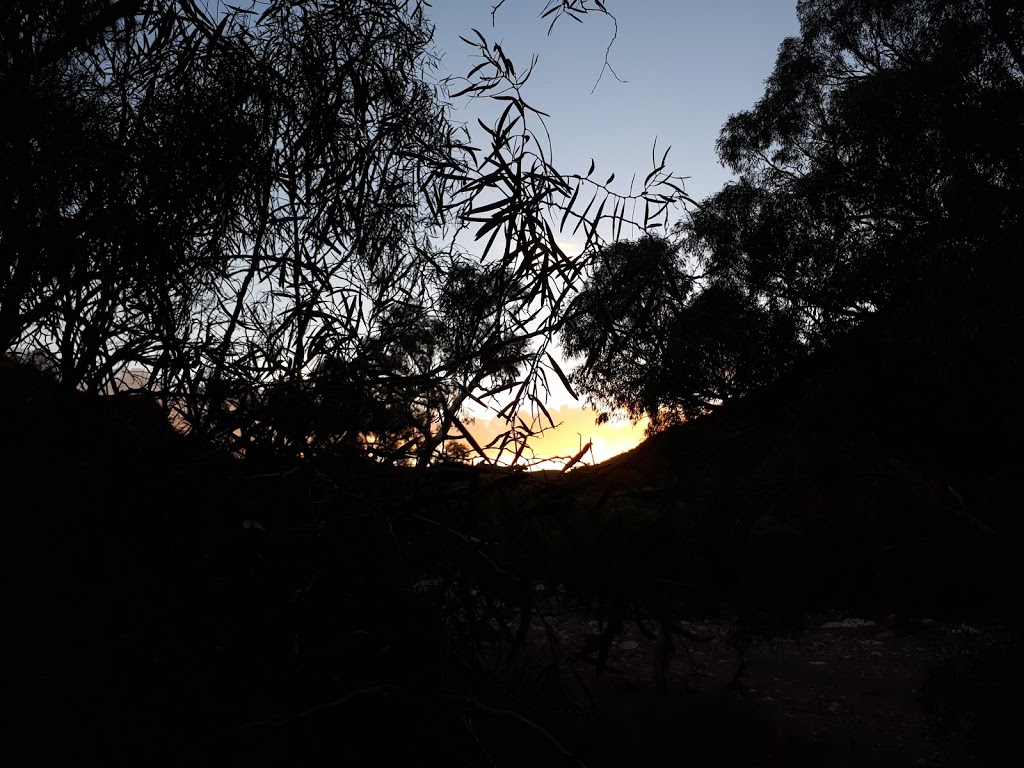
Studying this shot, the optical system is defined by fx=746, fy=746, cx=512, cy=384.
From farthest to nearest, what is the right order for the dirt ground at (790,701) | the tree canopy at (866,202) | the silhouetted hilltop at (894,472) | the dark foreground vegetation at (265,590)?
the tree canopy at (866,202) < the silhouetted hilltop at (894,472) < the dirt ground at (790,701) < the dark foreground vegetation at (265,590)

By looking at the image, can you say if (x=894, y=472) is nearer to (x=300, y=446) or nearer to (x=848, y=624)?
(x=848, y=624)

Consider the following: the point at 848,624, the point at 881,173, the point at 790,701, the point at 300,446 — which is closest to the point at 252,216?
the point at 300,446

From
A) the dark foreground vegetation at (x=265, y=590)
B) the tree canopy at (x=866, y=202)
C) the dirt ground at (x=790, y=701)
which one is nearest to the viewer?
the dark foreground vegetation at (x=265, y=590)

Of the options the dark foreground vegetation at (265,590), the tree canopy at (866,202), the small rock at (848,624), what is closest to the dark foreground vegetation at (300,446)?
the dark foreground vegetation at (265,590)

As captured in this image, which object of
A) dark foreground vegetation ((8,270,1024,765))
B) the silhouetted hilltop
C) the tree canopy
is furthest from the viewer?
the tree canopy

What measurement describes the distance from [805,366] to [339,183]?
331 inches

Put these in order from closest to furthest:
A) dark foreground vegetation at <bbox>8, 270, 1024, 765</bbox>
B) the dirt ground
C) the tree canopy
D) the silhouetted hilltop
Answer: dark foreground vegetation at <bbox>8, 270, 1024, 765</bbox> → the dirt ground → the silhouetted hilltop → the tree canopy

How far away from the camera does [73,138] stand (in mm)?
2143

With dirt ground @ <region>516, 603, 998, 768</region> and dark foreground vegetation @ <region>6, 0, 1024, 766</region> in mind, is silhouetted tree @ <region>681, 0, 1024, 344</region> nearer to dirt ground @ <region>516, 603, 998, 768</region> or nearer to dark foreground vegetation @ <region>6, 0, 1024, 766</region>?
dirt ground @ <region>516, 603, 998, 768</region>

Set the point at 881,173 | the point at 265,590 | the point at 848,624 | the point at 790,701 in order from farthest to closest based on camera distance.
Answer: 1. the point at 881,173
2. the point at 848,624
3. the point at 790,701
4. the point at 265,590

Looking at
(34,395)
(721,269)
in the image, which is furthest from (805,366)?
(34,395)

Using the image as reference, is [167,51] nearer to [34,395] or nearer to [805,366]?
[34,395]

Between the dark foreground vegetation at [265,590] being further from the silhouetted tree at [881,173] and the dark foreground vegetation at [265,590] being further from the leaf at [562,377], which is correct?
the silhouetted tree at [881,173]

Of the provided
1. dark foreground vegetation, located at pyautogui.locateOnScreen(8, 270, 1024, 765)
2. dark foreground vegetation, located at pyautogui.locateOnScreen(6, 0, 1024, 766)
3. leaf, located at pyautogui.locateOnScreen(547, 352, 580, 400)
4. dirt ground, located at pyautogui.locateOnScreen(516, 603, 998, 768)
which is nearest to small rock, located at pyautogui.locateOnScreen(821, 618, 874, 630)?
dirt ground, located at pyautogui.locateOnScreen(516, 603, 998, 768)
